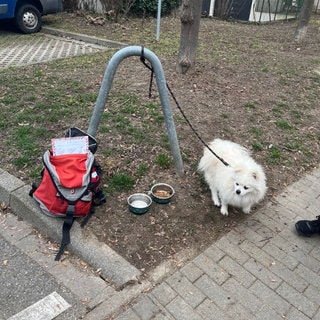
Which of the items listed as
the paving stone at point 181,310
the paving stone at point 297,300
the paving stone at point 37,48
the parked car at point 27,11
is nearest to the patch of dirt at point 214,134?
the paving stone at point 181,310

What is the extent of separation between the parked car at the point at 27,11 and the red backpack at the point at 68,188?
300 inches

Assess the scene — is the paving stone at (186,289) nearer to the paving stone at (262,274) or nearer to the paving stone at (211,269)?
the paving stone at (211,269)

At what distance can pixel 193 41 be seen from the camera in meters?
6.05

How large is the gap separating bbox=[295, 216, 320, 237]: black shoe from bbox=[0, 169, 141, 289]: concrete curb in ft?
5.33

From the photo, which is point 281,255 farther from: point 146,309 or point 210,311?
point 146,309

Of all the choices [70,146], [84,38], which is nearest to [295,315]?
[70,146]

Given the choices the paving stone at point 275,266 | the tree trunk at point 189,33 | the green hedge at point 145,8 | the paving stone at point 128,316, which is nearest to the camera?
the paving stone at point 128,316

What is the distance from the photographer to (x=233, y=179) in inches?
131

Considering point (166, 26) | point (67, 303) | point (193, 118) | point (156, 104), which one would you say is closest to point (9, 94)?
point (156, 104)

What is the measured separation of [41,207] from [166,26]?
32.3 ft

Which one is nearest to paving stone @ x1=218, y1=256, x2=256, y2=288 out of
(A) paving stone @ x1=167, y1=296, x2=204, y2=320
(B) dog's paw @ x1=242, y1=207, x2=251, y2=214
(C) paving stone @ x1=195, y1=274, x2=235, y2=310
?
(C) paving stone @ x1=195, y1=274, x2=235, y2=310

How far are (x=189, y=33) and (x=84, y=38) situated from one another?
15.2 ft

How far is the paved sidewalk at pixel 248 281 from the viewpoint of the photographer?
2.57 metres

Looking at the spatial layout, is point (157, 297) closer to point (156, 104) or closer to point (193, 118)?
point (193, 118)
